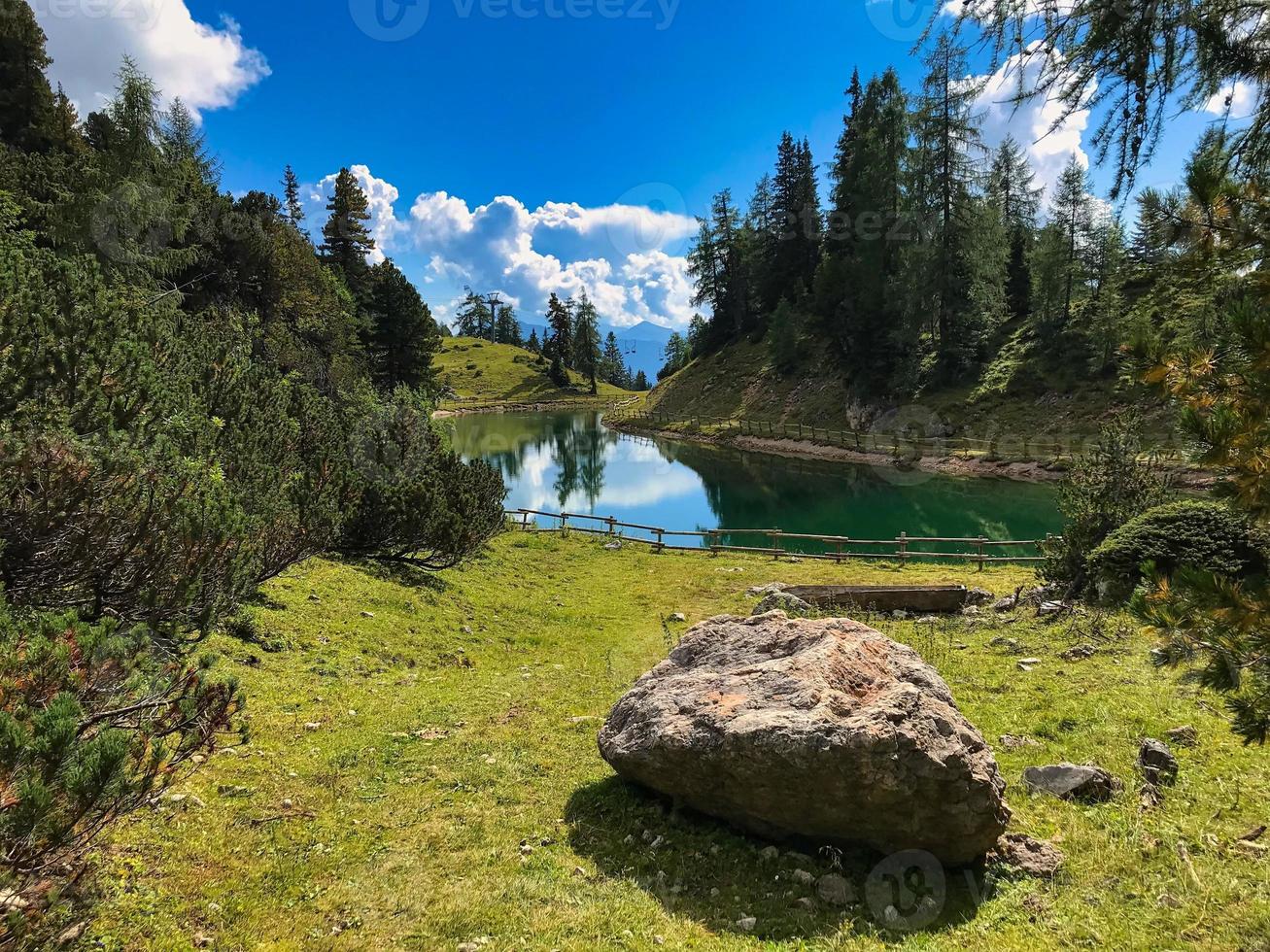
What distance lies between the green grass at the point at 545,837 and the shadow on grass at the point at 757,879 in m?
0.02

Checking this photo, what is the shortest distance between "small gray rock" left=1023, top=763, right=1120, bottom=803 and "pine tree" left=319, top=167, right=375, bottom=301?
193 ft

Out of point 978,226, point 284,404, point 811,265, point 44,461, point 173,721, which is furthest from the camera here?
point 811,265

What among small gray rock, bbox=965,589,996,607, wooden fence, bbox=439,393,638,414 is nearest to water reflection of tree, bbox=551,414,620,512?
wooden fence, bbox=439,393,638,414

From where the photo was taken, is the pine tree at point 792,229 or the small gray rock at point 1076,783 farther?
the pine tree at point 792,229

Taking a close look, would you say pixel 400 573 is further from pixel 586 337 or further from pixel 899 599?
pixel 586 337

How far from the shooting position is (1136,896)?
15.0 ft

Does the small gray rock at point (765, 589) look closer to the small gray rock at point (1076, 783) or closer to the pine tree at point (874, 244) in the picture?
the small gray rock at point (1076, 783)

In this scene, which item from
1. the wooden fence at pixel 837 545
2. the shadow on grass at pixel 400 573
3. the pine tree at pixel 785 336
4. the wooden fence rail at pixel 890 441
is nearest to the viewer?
the shadow on grass at pixel 400 573

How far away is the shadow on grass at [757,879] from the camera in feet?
15.2

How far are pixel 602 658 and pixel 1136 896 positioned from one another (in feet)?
29.4

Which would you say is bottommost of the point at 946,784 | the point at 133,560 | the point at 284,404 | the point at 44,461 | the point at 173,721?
the point at 946,784

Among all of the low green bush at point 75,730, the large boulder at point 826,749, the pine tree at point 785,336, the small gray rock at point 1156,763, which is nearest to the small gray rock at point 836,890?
the large boulder at point 826,749

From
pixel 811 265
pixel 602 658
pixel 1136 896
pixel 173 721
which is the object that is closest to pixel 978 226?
pixel 811 265

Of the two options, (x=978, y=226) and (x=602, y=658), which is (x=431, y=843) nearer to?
(x=602, y=658)
